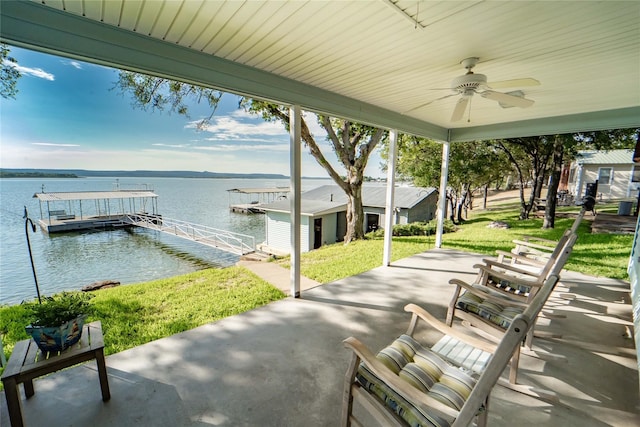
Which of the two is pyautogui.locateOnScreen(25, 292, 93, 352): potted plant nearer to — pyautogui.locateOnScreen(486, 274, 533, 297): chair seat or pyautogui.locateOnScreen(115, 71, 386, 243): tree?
pyautogui.locateOnScreen(486, 274, 533, 297): chair seat

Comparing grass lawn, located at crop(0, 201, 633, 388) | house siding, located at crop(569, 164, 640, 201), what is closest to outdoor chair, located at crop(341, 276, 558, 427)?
grass lawn, located at crop(0, 201, 633, 388)

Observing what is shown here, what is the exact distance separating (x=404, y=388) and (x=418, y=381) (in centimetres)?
31

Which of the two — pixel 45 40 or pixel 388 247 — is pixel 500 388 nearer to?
pixel 388 247

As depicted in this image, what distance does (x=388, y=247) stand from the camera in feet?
16.9

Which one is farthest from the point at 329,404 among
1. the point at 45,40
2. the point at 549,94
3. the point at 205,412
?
the point at 549,94

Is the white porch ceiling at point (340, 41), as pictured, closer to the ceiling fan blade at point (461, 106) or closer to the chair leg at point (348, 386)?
the ceiling fan blade at point (461, 106)

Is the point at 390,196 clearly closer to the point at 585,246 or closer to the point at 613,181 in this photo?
the point at 585,246

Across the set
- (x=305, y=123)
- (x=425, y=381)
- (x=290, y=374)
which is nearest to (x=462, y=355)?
(x=425, y=381)

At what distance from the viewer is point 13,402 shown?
59.7 inches

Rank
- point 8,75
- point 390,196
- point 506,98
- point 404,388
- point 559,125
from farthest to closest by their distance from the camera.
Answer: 1. point 390,196
2. point 559,125
3. point 8,75
4. point 506,98
5. point 404,388

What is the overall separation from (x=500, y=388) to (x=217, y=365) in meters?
2.35

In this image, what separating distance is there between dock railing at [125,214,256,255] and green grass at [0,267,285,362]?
5789 mm

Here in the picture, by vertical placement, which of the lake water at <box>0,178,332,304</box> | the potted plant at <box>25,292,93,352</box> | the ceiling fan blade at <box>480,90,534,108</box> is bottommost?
the lake water at <box>0,178,332,304</box>

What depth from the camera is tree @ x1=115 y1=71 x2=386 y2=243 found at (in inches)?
204
